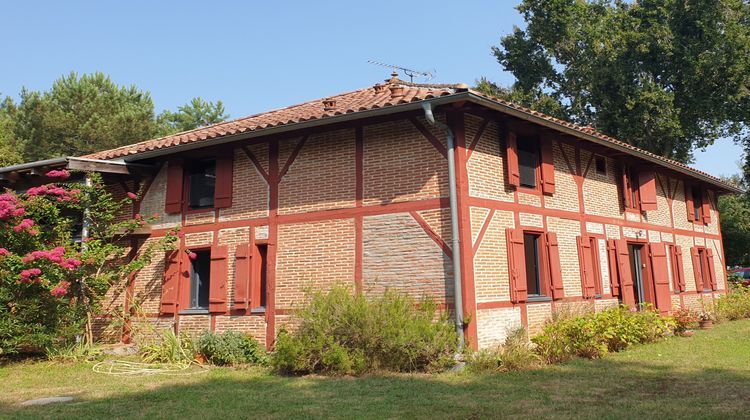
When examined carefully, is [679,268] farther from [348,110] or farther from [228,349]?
[228,349]

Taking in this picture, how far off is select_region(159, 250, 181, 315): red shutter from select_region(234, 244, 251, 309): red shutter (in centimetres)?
153

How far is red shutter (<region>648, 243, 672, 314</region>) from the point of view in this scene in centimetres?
1377

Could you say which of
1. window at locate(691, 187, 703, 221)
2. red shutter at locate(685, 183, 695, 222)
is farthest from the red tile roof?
window at locate(691, 187, 703, 221)

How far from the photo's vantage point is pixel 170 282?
38.2 feet

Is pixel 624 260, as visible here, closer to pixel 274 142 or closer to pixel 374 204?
pixel 374 204

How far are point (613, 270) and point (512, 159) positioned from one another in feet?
13.8

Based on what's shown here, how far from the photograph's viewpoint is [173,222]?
12.0 m

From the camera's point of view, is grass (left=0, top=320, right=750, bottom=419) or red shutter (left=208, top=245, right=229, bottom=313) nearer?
grass (left=0, top=320, right=750, bottom=419)

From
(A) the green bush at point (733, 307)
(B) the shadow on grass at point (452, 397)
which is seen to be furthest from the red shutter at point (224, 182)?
(A) the green bush at point (733, 307)

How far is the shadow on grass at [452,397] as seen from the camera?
19.3ft

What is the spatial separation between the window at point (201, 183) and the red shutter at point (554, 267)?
683 centimetres

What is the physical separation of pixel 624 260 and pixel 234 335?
855cm

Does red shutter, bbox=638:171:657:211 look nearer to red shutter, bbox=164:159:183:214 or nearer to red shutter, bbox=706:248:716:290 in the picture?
red shutter, bbox=706:248:716:290

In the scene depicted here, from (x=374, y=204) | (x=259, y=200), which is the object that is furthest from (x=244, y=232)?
(x=374, y=204)
